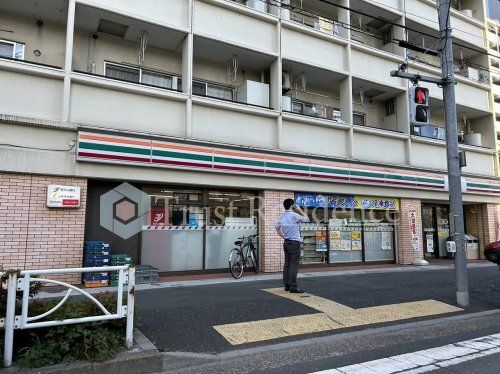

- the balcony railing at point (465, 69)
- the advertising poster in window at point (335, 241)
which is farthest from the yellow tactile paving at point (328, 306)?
the balcony railing at point (465, 69)

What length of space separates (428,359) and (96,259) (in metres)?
7.16

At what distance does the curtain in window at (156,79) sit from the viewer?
11.5 meters

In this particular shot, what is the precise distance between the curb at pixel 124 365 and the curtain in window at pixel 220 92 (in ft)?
28.8

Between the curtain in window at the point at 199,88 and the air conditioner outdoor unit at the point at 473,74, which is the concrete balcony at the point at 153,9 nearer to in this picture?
the curtain in window at the point at 199,88

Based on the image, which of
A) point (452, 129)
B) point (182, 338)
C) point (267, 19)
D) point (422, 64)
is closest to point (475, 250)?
point (422, 64)

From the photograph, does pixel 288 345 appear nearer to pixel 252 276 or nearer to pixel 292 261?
pixel 292 261

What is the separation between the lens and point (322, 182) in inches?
503

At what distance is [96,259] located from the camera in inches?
369

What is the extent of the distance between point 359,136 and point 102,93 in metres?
8.30

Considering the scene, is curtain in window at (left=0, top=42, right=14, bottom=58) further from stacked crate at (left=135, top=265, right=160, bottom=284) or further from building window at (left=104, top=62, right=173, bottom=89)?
stacked crate at (left=135, top=265, right=160, bottom=284)

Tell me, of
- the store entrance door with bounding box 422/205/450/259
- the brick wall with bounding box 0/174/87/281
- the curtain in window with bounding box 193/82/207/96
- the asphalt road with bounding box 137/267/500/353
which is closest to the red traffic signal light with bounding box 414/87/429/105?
the asphalt road with bounding box 137/267/500/353

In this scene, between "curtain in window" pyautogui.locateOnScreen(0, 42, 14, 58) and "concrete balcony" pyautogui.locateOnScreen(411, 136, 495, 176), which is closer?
"curtain in window" pyautogui.locateOnScreen(0, 42, 14, 58)

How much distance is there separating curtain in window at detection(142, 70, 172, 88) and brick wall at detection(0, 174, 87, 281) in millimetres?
3749

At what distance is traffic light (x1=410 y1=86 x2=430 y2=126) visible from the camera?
331 inches
